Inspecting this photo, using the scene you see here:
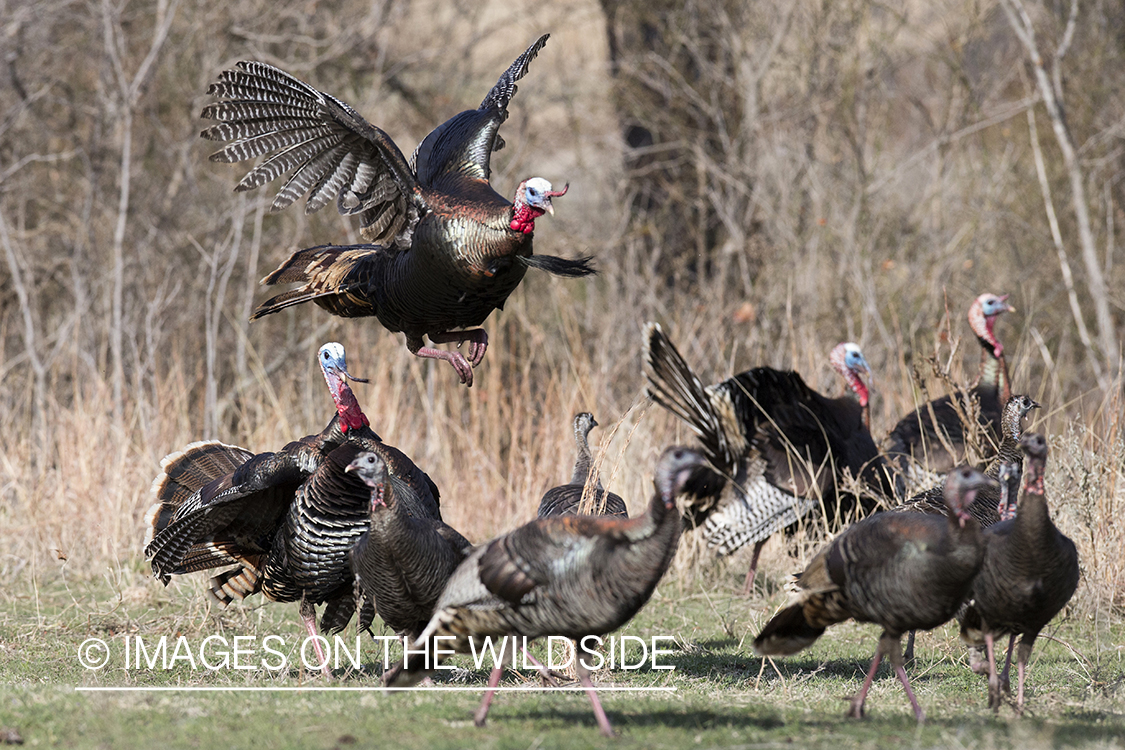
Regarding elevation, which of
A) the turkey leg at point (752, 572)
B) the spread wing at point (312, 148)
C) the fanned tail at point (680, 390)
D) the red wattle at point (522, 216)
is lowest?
the turkey leg at point (752, 572)

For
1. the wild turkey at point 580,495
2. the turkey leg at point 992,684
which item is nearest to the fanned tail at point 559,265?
the wild turkey at point 580,495

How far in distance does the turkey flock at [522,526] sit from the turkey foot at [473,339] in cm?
2

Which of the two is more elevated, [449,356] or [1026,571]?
[449,356]

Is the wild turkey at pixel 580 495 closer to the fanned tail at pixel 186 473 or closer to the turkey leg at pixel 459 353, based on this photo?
the turkey leg at pixel 459 353

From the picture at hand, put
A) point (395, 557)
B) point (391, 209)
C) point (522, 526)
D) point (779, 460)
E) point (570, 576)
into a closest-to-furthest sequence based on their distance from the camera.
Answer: point (570, 576) → point (522, 526) → point (395, 557) → point (391, 209) → point (779, 460)

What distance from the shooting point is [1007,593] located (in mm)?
4234

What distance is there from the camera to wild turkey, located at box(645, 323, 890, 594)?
673cm

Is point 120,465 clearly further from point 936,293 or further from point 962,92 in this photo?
point 962,92

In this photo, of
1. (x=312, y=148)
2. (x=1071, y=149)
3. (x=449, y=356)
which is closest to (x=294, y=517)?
(x=449, y=356)

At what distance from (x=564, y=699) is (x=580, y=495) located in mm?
1593

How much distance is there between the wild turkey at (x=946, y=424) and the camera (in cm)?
705

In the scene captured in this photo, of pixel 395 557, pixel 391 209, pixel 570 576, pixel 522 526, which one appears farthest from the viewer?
pixel 391 209

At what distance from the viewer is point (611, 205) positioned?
12539mm

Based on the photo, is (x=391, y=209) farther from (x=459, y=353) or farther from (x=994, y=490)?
(x=994, y=490)
